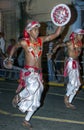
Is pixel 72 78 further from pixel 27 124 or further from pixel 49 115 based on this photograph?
pixel 27 124

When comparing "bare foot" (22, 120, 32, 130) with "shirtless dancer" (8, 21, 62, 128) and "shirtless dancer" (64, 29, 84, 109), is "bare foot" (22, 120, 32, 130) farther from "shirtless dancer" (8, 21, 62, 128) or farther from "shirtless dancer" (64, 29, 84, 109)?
"shirtless dancer" (64, 29, 84, 109)

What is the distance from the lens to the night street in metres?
7.29

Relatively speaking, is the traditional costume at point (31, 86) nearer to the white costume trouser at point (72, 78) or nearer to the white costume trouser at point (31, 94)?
the white costume trouser at point (31, 94)

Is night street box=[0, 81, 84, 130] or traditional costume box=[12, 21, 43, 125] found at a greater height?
traditional costume box=[12, 21, 43, 125]

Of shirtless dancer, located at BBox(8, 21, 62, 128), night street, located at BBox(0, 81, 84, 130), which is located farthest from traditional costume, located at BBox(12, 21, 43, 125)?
night street, located at BBox(0, 81, 84, 130)

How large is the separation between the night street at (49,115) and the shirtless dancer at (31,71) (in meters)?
0.36

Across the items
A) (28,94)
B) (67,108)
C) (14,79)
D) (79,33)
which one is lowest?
(14,79)

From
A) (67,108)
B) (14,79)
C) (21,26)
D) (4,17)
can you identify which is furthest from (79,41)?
(4,17)

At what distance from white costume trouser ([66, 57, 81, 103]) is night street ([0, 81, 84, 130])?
385mm

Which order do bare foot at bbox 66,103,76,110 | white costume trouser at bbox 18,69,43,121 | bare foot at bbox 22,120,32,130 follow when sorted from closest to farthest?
1. white costume trouser at bbox 18,69,43,121
2. bare foot at bbox 22,120,32,130
3. bare foot at bbox 66,103,76,110

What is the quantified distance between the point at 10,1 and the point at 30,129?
42.3 feet

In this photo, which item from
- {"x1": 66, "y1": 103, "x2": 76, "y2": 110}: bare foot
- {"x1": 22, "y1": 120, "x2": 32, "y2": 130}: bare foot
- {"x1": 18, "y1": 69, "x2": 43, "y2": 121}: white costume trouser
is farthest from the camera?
{"x1": 66, "y1": 103, "x2": 76, "y2": 110}: bare foot

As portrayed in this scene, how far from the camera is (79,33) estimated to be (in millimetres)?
9227

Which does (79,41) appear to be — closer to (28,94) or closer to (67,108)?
(67,108)
